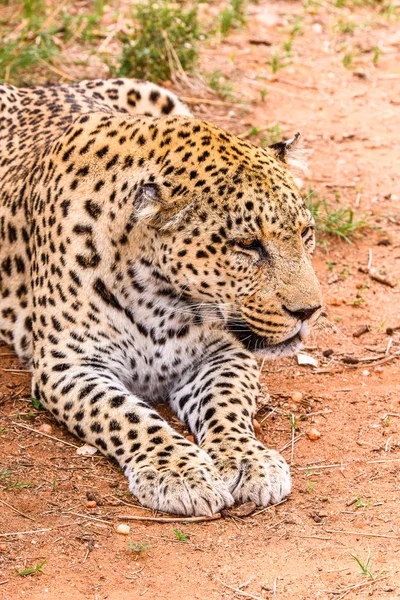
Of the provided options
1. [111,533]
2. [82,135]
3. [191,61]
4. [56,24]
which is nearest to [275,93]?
[191,61]

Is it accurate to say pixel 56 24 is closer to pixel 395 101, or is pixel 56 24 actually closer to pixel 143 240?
pixel 395 101

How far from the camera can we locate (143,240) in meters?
6.81

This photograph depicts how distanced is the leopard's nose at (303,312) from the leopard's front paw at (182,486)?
3.39 ft

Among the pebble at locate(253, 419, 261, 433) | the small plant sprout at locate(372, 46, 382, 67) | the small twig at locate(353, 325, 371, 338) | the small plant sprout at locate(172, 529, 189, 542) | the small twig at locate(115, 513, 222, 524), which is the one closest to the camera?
the small plant sprout at locate(172, 529, 189, 542)

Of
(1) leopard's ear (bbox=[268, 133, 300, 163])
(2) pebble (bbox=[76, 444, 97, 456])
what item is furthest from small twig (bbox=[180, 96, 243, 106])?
(2) pebble (bbox=[76, 444, 97, 456])

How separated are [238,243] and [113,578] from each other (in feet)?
7.13

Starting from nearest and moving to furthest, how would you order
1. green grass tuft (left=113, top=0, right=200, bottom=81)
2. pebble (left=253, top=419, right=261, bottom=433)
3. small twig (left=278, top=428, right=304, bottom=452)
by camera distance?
small twig (left=278, top=428, right=304, bottom=452), pebble (left=253, top=419, right=261, bottom=433), green grass tuft (left=113, top=0, right=200, bottom=81)

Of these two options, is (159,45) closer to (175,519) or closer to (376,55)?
(376,55)

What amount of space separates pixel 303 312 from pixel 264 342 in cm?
41

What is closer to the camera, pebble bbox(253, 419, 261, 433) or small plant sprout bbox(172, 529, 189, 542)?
small plant sprout bbox(172, 529, 189, 542)

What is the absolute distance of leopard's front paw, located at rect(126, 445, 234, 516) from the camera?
5.99 meters

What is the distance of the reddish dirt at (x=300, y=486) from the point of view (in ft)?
17.7

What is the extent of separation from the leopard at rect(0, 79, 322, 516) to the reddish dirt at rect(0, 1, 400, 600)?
22 centimetres

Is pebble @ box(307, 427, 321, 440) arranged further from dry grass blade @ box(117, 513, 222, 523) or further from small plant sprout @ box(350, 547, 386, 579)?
small plant sprout @ box(350, 547, 386, 579)
